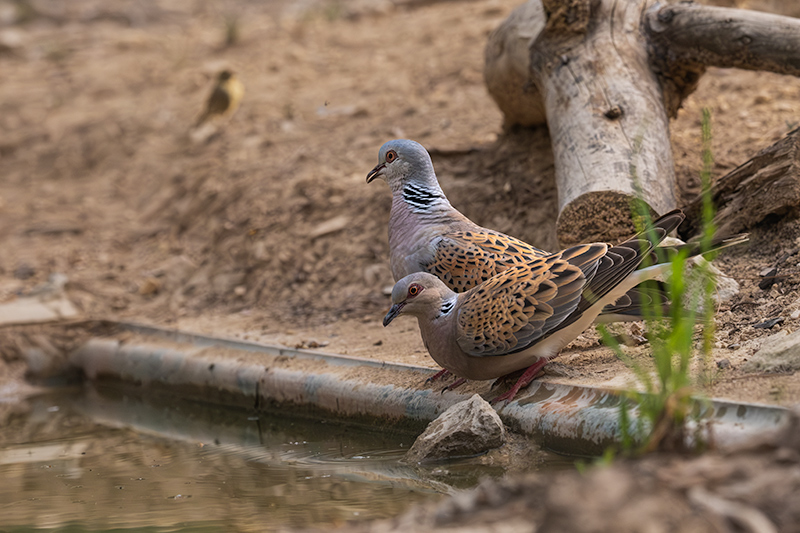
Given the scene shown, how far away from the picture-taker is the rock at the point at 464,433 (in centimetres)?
362

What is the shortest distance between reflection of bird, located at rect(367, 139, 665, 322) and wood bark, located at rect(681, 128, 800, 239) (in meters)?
1.13

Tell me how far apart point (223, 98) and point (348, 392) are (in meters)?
6.03

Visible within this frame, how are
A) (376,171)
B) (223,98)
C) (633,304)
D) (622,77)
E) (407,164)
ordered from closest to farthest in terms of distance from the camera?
(633,304), (407,164), (376,171), (622,77), (223,98)

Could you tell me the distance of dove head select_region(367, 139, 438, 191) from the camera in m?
4.86

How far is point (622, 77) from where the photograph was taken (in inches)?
210

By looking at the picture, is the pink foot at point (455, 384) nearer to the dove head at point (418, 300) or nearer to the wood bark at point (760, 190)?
the dove head at point (418, 300)

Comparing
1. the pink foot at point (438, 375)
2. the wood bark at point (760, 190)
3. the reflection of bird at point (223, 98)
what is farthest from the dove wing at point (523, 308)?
the reflection of bird at point (223, 98)

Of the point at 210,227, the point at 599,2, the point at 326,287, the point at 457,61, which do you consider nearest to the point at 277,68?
the point at 457,61

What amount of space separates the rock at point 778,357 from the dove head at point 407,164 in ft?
6.84

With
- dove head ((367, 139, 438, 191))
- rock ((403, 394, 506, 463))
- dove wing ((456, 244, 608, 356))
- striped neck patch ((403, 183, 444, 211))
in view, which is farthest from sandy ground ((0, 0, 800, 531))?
dove head ((367, 139, 438, 191))

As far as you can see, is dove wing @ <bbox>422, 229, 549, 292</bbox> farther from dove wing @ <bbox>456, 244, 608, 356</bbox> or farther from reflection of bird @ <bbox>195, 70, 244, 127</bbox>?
reflection of bird @ <bbox>195, 70, 244, 127</bbox>

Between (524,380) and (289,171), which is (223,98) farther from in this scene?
(524,380)

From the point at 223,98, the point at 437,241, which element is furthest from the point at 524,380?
the point at 223,98

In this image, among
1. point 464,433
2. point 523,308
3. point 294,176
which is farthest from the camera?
point 294,176
